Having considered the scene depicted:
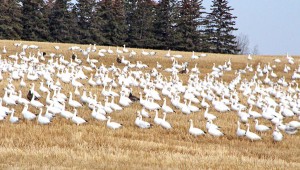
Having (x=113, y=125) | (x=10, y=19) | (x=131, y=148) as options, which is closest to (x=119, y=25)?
(x=10, y=19)

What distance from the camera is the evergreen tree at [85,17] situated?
7281cm

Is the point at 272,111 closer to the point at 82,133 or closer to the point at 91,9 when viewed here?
the point at 82,133

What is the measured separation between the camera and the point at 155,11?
239 ft

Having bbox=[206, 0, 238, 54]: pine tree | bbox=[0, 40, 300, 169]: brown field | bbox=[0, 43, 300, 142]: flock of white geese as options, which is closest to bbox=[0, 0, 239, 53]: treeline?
bbox=[206, 0, 238, 54]: pine tree

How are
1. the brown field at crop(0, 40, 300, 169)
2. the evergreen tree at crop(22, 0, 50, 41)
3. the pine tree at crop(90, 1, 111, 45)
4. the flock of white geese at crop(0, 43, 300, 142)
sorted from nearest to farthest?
the brown field at crop(0, 40, 300, 169) → the flock of white geese at crop(0, 43, 300, 142) → the pine tree at crop(90, 1, 111, 45) → the evergreen tree at crop(22, 0, 50, 41)

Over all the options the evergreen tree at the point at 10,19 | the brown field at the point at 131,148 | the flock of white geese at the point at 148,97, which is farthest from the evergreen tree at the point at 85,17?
the brown field at the point at 131,148

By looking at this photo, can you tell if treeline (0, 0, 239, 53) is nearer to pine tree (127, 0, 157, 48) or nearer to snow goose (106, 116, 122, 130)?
pine tree (127, 0, 157, 48)

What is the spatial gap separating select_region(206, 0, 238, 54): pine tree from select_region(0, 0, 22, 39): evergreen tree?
26.6m

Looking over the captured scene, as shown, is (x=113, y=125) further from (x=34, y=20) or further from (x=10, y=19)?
(x=34, y=20)

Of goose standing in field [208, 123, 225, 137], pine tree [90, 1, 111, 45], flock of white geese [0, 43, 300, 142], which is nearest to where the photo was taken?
goose standing in field [208, 123, 225, 137]

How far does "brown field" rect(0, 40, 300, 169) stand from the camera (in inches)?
495

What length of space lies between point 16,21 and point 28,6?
271 cm

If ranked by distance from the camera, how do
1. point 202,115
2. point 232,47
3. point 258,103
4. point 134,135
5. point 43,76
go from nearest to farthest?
point 134,135
point 202,115
point 258,103
point 43,76
point 232,47

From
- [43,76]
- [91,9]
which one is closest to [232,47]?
[91,9]
